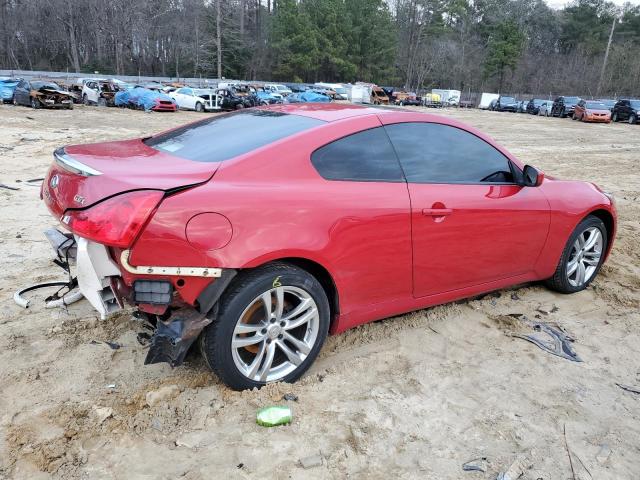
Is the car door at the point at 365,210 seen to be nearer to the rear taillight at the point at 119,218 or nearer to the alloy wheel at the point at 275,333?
the alloy wheel at the point at 275,333

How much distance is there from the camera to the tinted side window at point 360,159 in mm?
2963

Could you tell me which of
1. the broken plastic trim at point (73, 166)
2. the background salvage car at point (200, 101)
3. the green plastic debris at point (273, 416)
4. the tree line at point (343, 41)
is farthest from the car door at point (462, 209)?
the tree line at point (343, 41)

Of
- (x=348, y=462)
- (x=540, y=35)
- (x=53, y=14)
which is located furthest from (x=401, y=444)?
(x=540, y=35)

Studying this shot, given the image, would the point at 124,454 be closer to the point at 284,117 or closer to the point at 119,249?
the point at 119,249

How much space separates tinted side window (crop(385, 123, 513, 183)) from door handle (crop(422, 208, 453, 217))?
20cm

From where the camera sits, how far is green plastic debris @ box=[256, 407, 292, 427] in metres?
2.61

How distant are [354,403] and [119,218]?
1559 mm

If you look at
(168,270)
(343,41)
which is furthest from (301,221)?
(343,41)

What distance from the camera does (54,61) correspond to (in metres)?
59.4

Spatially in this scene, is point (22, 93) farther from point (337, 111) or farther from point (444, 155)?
point (444, 155)

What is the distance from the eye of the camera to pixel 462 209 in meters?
3.38

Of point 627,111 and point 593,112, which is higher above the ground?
point 627,111

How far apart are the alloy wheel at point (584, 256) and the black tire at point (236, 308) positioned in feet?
8.93

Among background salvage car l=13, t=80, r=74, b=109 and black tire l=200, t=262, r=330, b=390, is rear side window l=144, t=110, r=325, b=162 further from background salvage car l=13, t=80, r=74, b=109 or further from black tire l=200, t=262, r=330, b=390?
background salvage car l=13, t=80, r=74, b=109
